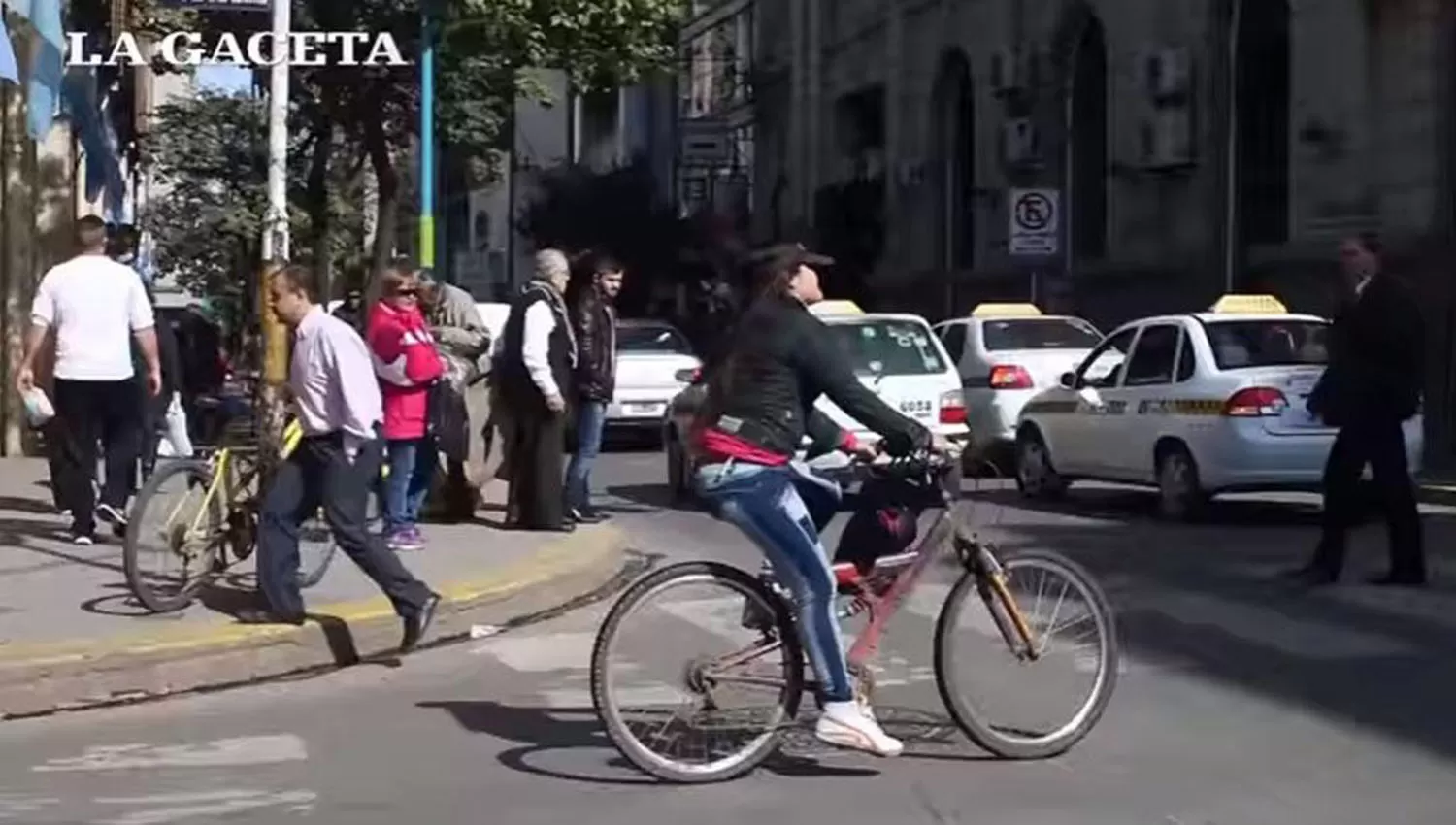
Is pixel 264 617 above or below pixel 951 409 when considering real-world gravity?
below

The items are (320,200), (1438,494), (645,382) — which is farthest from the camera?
(320,200)

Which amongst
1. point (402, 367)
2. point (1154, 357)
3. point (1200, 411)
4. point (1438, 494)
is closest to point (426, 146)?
point (1154, 357)

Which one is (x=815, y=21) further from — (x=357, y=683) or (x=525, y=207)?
(x=357, y=683)

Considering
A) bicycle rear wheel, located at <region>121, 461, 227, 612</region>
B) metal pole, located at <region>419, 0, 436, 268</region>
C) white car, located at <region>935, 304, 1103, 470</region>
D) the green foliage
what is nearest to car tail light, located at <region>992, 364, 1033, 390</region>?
white car, located at <region>935, 304, 1103, 470</region>

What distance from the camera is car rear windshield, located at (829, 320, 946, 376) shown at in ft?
63.7

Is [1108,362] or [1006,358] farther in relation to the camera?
[1006,358]

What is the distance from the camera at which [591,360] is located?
1511 centimetres

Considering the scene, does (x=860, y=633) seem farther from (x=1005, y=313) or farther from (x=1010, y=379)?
(x=1005, y=313)

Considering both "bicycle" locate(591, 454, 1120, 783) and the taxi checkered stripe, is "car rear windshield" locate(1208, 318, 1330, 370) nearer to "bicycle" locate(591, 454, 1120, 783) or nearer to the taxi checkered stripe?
the taxi checkered stripe

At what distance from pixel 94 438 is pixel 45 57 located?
2227 mm

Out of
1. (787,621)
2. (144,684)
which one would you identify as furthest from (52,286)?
(787,621)

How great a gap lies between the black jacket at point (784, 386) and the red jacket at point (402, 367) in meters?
5.44

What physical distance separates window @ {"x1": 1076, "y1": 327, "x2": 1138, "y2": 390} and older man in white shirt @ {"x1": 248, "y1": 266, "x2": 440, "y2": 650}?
9500mm

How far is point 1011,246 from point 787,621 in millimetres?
23612
